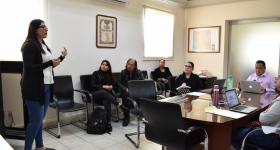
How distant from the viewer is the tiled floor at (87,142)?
316 cm

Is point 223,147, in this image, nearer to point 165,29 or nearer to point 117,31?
point 117,31

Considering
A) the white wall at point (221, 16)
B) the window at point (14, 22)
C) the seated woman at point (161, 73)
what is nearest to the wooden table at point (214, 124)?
the window at point (14, 22)

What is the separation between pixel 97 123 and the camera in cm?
372

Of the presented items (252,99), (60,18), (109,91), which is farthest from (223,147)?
(60,18)

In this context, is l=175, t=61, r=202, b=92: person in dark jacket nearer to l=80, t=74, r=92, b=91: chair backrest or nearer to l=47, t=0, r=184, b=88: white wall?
l=80, t=74, r=92, b=91: chair backrest

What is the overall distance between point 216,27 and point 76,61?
370 centimetres

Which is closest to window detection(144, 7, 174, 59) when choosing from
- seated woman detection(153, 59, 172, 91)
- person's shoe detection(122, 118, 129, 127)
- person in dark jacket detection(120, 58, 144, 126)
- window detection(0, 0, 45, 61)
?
seated woman detection(153, 59, 172, 91)

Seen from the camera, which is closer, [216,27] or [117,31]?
[117,31]

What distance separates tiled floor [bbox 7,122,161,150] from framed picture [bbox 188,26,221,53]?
3.56 m

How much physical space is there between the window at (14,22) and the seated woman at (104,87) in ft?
4.02

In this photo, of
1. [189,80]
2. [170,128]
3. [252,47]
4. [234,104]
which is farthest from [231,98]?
[252,47]

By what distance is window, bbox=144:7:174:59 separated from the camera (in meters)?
5.62

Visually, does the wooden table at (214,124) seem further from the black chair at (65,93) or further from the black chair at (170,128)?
the black chair at (65,93)

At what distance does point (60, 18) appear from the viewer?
393 cm
